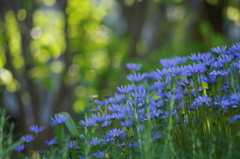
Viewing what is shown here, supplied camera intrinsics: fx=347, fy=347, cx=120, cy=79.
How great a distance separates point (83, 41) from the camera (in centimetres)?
750

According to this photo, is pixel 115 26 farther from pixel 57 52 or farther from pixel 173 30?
pixel 57 52

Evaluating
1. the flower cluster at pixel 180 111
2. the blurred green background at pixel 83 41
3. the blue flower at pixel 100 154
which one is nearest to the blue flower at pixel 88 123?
the flower cluster at pixel 180 111

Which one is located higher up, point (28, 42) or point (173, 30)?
point (173, 30)

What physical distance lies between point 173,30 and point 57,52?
3.08 meters

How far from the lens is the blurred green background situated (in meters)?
5.89

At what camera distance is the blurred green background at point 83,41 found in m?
5.89

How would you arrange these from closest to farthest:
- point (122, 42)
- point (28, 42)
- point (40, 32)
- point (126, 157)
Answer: point (126, 157)
point (28, 42)
point (40, 32)
point (122, 42)

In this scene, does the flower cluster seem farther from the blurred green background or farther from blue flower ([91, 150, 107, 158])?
the blurred green background

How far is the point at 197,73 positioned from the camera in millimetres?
1635

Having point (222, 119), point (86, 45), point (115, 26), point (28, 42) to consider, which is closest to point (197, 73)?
point (222, 119)

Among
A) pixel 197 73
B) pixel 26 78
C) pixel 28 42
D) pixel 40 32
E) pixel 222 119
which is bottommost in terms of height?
pixel 222 119

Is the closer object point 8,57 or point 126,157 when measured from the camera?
point 126,157

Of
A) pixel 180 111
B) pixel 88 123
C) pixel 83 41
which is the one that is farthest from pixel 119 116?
pixel 83 41

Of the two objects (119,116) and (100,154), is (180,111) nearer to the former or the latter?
(119,116)
